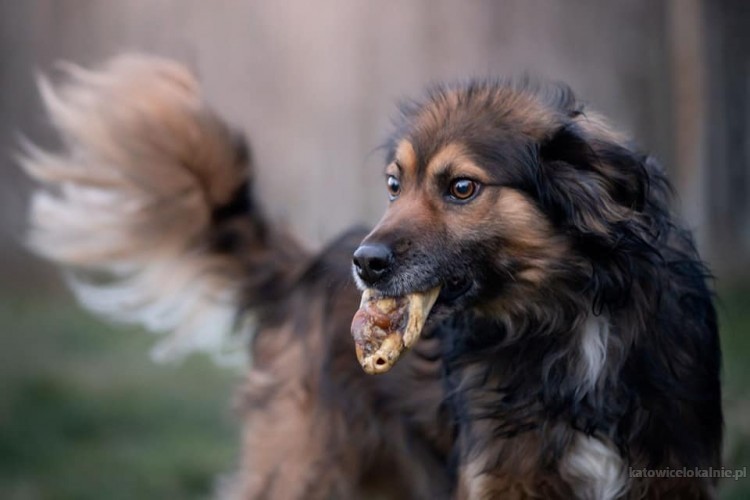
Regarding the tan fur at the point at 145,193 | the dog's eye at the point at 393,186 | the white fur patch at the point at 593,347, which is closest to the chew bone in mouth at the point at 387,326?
the dog's eye at the point at 393,186

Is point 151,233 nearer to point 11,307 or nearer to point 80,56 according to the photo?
point 11,307

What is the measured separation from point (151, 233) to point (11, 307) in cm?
609

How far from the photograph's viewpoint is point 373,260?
10.7 feet

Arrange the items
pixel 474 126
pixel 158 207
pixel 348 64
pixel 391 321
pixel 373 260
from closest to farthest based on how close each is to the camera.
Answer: pixel 373 260 < pixel 391 321 < pixel 474 126 < pixel 158 207 < pixel 348 64

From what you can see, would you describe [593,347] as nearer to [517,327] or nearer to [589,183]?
[517,327]

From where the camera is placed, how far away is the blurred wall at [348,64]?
26.0 feet

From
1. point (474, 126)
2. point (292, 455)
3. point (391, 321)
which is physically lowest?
point (292, 455)

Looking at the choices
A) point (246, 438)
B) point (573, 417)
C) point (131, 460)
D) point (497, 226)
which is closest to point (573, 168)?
point (497, 226)

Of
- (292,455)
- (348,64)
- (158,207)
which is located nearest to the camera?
(292,455)

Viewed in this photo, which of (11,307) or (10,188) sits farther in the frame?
(10,188)

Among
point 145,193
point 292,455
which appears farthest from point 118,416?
point 292,455

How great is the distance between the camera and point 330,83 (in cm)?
1034

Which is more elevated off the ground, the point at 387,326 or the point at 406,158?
the point at 406,158

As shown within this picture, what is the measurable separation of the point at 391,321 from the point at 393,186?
0.50m
